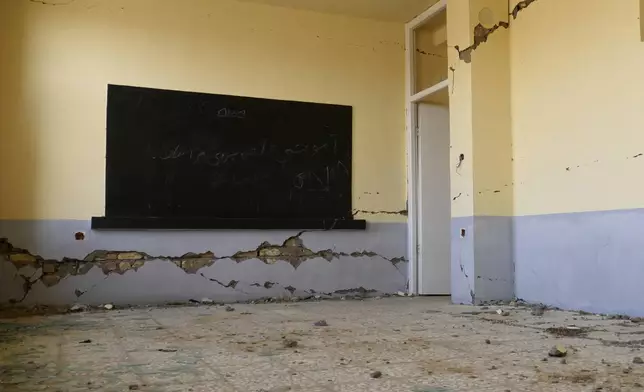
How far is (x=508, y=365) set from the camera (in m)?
2.29

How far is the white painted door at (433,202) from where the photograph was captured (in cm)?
585

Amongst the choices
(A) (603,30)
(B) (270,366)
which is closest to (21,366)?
(B) (270,366)

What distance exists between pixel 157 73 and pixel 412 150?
2579 millimetres

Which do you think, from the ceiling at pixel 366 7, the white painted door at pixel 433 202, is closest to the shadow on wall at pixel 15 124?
the ceiling at pixel 366 7

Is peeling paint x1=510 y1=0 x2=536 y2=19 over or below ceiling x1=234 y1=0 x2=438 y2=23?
below

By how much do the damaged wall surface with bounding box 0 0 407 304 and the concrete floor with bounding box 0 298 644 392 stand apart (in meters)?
0.78

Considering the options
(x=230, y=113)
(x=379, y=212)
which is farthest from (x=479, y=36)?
(x=230, y=113)

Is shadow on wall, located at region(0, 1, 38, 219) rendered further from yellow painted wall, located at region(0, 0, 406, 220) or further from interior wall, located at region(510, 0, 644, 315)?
interior wall, located at region(510, 0, 644, 315)

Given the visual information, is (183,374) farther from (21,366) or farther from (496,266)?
(496,266)

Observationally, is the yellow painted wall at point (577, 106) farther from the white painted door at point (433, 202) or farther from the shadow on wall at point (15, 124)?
the shadow on wall at point (15, 124)

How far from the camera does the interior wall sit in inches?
145

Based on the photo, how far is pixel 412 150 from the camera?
589cm

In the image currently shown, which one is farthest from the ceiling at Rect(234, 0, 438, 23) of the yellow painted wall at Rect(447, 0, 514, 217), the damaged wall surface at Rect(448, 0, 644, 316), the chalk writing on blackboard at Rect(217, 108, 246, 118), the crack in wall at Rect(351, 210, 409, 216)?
the crack in wall at Rect(351, 210, 409, 216)

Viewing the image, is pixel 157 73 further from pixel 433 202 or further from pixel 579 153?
pixel 579 153
